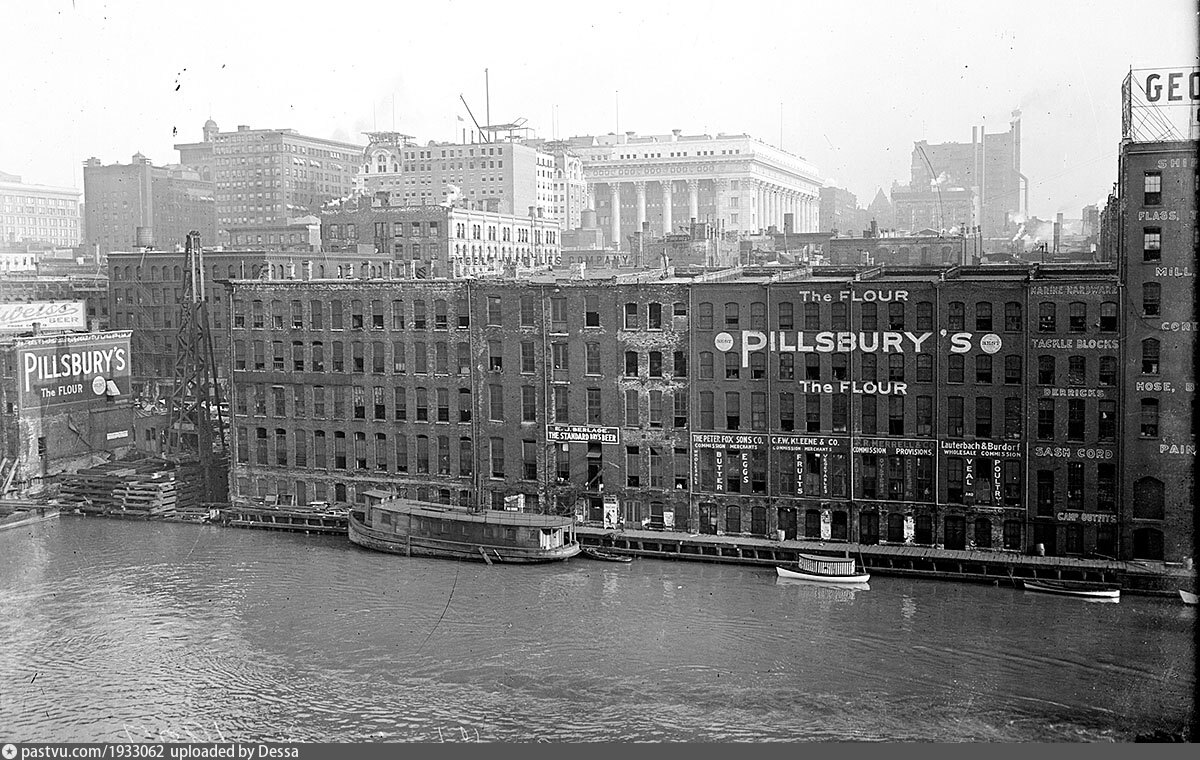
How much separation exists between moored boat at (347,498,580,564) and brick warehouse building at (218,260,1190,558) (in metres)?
4.10

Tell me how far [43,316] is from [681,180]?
342ft

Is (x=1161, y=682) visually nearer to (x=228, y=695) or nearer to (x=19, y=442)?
(x=228, y=695)

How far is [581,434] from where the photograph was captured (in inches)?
2435

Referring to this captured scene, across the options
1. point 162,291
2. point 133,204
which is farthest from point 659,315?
point 133,204

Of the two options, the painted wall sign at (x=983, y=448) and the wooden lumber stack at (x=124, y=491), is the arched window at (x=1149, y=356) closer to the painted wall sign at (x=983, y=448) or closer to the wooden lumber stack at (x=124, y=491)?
the painted wall sign at (x=983, y=448)

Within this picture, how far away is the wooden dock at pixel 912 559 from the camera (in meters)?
50.6

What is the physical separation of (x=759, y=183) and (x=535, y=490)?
386 feet

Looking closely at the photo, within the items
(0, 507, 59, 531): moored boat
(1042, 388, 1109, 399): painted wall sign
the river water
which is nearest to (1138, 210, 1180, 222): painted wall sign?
(1042, 388, 1109, 399): painted wall sign

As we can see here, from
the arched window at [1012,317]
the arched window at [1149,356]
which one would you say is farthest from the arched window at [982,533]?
the arched window at [1149,356]

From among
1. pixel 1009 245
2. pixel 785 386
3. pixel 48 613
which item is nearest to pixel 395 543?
pixel 48 613

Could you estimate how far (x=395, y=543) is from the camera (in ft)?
195

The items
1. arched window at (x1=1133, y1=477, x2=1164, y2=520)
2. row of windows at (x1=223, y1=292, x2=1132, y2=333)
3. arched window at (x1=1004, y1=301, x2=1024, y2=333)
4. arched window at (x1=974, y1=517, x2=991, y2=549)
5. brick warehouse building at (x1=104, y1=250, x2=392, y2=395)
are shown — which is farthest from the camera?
brick warehouse building at (x1=104, y1=250, x2=392, y2=395)

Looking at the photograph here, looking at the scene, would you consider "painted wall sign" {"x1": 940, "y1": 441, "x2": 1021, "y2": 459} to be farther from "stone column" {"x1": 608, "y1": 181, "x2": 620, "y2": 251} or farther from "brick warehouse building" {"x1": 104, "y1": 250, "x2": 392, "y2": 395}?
"stone column" {"x1": 608, "y1": 181, "x2": 620, "y2": 251}

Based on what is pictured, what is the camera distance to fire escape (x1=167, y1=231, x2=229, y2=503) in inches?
2862
